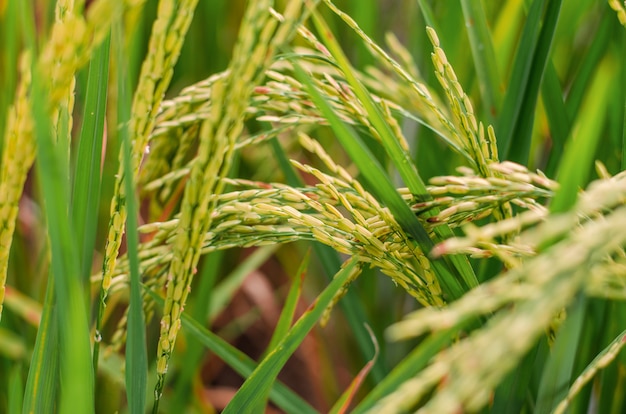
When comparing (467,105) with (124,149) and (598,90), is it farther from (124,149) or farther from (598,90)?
(124,149)

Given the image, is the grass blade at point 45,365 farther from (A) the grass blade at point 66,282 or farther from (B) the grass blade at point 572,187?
(B) the grass blade at point 572,187

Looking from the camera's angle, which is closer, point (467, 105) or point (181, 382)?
point (467, 105)

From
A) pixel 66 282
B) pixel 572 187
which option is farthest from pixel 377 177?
pixel 66 282

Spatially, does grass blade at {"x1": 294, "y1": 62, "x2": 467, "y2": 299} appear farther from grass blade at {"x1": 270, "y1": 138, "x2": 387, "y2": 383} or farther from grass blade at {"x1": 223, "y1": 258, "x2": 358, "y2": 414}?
grass blade at {"x1": 270, "y1": 138, "x2": 387, "y2": 383}

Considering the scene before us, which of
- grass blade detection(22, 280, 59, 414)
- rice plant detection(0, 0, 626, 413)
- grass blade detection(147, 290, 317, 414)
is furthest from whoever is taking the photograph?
grass blade detection(147, 290, 317, 414)

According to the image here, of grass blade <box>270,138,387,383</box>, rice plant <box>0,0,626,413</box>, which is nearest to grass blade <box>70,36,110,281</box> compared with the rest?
rice plant <box>0,0,626,413</box>

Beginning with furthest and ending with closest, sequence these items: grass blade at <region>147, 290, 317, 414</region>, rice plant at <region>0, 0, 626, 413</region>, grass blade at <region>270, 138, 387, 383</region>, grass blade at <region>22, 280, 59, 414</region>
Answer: grass blade at <region>270, 138, 387, 383</region> < grass blade at <region>147, 290, 317, 414</region> < grass blade at <region>22, 280, 59, 414</region> < rice plant at <region>0, 0, 626, 413</region>

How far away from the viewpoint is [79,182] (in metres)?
0.59

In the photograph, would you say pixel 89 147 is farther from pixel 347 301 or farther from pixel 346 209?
pixel 347 301

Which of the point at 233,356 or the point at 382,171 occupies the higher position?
the point at 382,171

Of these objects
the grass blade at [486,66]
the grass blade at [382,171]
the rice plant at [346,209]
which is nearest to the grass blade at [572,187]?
the rice plant at [346,209]

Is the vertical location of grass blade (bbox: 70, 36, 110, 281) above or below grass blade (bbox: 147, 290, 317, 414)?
above

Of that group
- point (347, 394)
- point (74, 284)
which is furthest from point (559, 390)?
point (74, 284)

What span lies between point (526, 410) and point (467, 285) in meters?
0.19
